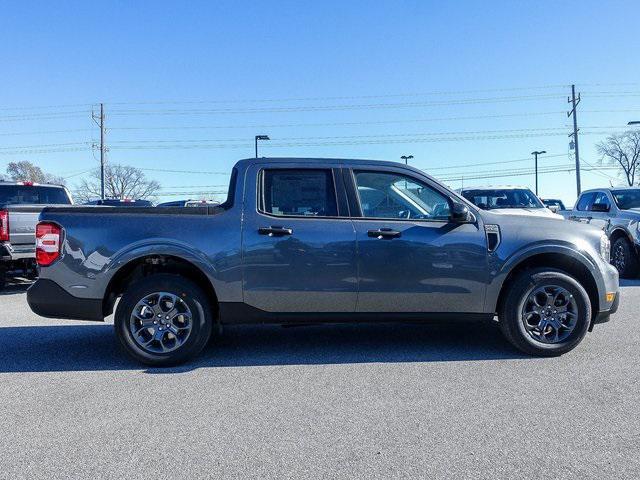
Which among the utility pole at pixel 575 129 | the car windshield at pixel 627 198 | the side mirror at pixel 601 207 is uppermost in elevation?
the utility pole at pixel 575 129

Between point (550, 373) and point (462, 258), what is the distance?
1.23 meters

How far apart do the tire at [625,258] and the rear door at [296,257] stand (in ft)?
26.3

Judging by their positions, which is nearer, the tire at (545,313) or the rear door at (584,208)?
the tire at (545,313)

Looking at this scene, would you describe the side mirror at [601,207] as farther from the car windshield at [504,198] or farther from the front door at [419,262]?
the front door at [419,262]

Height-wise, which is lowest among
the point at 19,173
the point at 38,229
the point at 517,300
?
the point at 517,300

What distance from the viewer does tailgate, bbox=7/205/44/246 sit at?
26.0 ft

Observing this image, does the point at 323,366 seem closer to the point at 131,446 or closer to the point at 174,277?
the point at 174,277

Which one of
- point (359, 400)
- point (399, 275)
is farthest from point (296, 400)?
point (399, 275)

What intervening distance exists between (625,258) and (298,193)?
8.38 meters

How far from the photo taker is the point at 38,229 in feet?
15.0

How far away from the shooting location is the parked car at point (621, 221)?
1002cm

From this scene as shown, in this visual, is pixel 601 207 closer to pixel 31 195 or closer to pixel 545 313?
pixel 545 313

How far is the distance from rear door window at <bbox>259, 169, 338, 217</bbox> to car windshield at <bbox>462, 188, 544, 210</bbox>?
747 centimetres

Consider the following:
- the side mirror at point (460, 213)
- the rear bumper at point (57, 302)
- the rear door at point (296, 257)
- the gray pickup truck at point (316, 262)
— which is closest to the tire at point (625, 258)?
Result: the gray pickup truck at point (316, 262)
